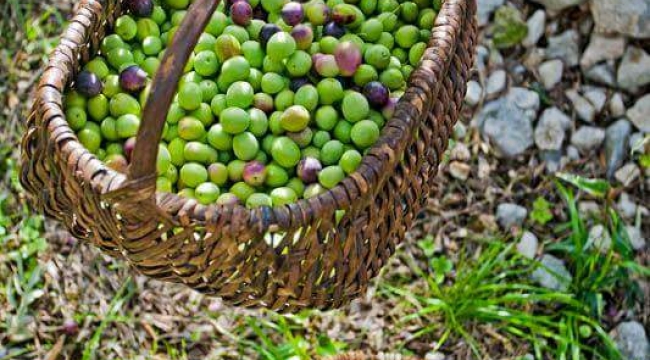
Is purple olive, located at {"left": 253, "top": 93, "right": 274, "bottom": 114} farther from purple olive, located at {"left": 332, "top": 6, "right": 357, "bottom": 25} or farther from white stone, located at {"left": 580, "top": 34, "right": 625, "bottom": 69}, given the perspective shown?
white stone, located at {"left": 580, "top": 34, "right": 625, "bottom": 69}

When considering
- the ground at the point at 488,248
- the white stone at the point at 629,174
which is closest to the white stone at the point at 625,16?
the ground at the point at 488,248

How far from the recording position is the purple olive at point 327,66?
1.88 m

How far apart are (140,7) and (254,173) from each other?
1.51 feet

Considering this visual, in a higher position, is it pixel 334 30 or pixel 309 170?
pixel 334 30

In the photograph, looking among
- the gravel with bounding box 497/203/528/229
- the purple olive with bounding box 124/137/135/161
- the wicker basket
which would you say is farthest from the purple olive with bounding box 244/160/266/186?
the gravel with bounding box 497/203/528/229

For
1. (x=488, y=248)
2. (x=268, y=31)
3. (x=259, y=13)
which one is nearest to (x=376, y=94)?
(x=268, y=31)

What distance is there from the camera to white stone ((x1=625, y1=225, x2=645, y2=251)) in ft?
7.98

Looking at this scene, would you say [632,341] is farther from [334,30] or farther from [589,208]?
[334,30]

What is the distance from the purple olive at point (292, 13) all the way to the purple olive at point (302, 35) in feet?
0.08

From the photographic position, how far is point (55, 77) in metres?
1.71

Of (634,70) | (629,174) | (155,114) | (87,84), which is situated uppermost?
(155,114)

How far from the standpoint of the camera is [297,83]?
6.24ft

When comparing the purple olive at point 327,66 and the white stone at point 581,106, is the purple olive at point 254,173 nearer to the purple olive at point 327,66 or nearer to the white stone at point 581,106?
the purple olive at point 327,66

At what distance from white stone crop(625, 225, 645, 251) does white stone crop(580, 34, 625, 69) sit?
51 cm
